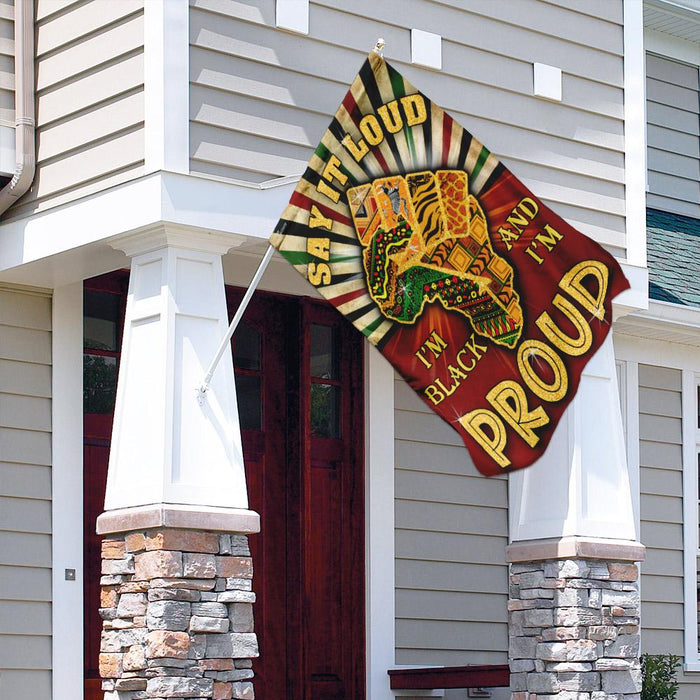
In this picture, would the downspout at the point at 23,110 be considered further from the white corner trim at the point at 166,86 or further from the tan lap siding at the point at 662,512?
the tan lap siding at the point at 662,512

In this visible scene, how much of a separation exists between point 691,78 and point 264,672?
705 centimetres

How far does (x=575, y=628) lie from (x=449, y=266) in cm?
238

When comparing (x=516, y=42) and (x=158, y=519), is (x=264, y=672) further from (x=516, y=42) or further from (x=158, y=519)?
(x=516, y=42)

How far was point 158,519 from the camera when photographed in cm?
742

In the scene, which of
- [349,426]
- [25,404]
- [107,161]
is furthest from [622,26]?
[25,404]

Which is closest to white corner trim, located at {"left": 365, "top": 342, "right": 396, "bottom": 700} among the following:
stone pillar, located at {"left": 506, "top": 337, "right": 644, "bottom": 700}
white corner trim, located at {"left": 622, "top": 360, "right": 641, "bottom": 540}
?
stone pillar, located at {"left": 506, "top": 337, "right": 644, "bottom": 700}

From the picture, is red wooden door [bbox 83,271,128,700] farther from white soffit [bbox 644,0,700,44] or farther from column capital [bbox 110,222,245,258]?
white soffit [bbox 644,0,700,44]

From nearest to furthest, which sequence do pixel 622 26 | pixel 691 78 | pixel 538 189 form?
pixel 538 189 → pixel 622 26 → pixel 691 78

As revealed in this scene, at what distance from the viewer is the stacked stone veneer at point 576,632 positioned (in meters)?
8.69

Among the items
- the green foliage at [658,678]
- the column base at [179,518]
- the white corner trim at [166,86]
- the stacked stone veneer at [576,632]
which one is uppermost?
the white corner trim at [166,86]

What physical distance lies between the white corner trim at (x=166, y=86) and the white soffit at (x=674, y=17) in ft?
20.0

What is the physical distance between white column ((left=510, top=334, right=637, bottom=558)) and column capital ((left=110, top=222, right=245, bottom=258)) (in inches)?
96.6

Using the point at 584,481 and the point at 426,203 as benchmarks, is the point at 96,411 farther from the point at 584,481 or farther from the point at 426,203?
the point at 584,481

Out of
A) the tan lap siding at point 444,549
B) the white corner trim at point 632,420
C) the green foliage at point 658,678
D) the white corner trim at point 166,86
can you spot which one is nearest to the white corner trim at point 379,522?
the tan lap siding at point 444,549
